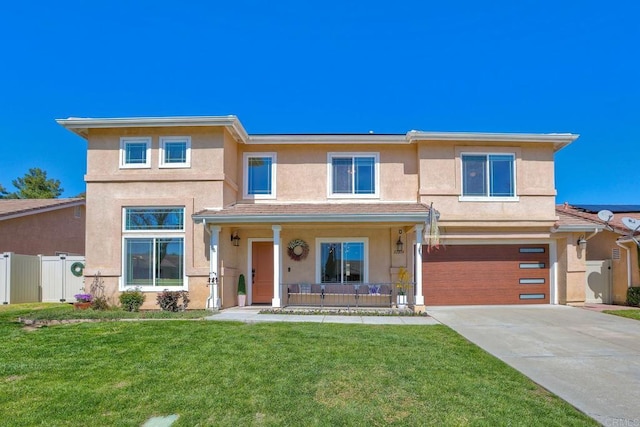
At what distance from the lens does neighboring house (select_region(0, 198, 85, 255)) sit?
18.4 metres

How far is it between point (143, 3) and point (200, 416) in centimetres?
1380

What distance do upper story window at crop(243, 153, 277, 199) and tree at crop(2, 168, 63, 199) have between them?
114 feet

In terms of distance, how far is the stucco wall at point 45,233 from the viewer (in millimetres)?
18453

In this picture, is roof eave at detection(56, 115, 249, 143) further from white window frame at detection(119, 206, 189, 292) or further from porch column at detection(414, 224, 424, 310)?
porch column at detection(414, 224, 424, 310)

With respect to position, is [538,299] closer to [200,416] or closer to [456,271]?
[456,271]

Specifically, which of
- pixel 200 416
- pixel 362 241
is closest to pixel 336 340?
pixel 200 416

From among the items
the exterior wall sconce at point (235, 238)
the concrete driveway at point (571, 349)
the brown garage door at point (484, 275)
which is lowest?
the concrete driveway at point (571, 349)

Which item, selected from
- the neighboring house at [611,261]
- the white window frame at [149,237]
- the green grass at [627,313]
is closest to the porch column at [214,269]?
the white window frame at [149,237]

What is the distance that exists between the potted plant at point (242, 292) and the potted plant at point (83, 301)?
4.37 m

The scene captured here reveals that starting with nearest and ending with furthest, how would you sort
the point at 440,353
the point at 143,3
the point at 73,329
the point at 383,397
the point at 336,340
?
1. the point at 383,397
2. the point at 440,353
3. the point at 336,340
4. the point at 73,329
5. the point at 143,3

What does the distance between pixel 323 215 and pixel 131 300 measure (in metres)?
6.08

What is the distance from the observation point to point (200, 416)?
15.7 feet

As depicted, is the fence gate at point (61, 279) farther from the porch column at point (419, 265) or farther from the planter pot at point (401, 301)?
the porch column at point (419, 265)

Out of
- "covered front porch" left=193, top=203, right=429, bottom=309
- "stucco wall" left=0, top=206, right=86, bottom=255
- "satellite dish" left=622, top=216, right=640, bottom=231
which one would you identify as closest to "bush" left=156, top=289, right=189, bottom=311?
"covered front porch" left=193, top=203, right=429, bottom=309
